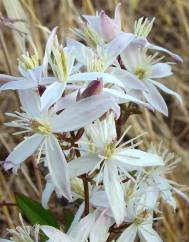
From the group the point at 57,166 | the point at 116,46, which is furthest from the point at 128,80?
the point at 57,166

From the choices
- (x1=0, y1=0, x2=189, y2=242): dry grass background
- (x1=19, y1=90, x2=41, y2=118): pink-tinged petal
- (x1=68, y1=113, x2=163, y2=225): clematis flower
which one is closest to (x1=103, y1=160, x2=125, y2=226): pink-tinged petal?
(x1=68, y1=113, x2=163, y2=225): clematis flower

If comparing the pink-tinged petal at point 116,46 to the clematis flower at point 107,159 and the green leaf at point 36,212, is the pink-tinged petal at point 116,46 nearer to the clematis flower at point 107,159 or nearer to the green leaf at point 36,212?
the clematis flower at point 107,159

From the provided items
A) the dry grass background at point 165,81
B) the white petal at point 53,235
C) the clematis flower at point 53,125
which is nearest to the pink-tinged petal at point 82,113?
the clematis flower at point 53,125

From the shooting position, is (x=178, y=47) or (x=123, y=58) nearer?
(x=123, y=58)

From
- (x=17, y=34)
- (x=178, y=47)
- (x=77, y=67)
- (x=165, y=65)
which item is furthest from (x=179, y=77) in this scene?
(x=77, y=67)

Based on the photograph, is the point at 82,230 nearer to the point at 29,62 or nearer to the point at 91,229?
the point at 91,229

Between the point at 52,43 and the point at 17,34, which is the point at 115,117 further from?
the point at 17,34

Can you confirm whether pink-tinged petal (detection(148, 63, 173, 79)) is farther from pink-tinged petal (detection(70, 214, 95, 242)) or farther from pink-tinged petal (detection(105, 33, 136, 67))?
pink-tinged petal (detection(70, 214, 95, 242))
